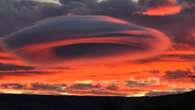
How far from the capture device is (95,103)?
554 cm

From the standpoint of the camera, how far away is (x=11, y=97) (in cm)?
568

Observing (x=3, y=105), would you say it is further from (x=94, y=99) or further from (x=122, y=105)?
(x=122, y=105)

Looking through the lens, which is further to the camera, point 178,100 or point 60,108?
point 60,108

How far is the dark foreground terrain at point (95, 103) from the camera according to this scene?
17.0ft

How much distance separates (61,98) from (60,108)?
0.62ft

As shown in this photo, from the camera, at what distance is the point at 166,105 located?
17.1 feet

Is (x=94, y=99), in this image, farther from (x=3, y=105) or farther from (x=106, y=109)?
(x=3, y=105)

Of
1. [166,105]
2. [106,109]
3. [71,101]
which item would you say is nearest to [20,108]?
[71,101]

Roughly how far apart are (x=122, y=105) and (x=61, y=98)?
2.78 feet

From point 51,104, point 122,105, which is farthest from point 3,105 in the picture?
point 122,105

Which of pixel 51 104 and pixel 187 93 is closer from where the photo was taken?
Result: pixel 187 93

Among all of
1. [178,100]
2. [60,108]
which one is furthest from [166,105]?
[60,108]

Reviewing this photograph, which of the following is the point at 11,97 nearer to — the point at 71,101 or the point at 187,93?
the point at 71,101

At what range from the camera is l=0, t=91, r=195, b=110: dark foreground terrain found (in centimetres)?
518
